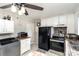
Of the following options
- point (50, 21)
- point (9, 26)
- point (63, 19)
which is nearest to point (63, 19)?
point (63, 19)

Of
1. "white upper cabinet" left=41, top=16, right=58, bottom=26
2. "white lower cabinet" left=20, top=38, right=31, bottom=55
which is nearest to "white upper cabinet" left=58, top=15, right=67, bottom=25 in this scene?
"white upper cabinet" left=41, top=16, right=58, bottom=26

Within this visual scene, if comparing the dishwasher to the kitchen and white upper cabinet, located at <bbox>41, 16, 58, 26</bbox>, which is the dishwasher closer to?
the kitchen

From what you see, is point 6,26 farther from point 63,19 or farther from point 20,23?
point 63,19

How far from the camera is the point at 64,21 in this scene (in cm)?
279

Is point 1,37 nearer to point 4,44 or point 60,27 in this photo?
point 4,44

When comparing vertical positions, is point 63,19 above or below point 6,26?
above

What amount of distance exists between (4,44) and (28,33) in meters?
1.11

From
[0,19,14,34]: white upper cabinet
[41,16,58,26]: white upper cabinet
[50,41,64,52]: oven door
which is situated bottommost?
[50,41,64,52]: oven door

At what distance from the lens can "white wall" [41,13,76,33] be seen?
8.54 feet

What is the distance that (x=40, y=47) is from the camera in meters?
3.21

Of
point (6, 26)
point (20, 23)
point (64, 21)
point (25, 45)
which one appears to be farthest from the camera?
point (64, 21)

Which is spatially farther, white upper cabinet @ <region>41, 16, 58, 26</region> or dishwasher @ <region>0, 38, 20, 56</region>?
white upper cabinet @ <region>41, 16, 58, 26</region>

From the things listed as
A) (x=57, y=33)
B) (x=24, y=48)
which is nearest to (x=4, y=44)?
(x=24, y=48)

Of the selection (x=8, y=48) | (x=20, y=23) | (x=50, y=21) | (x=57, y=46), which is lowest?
(x=57, y=46)
